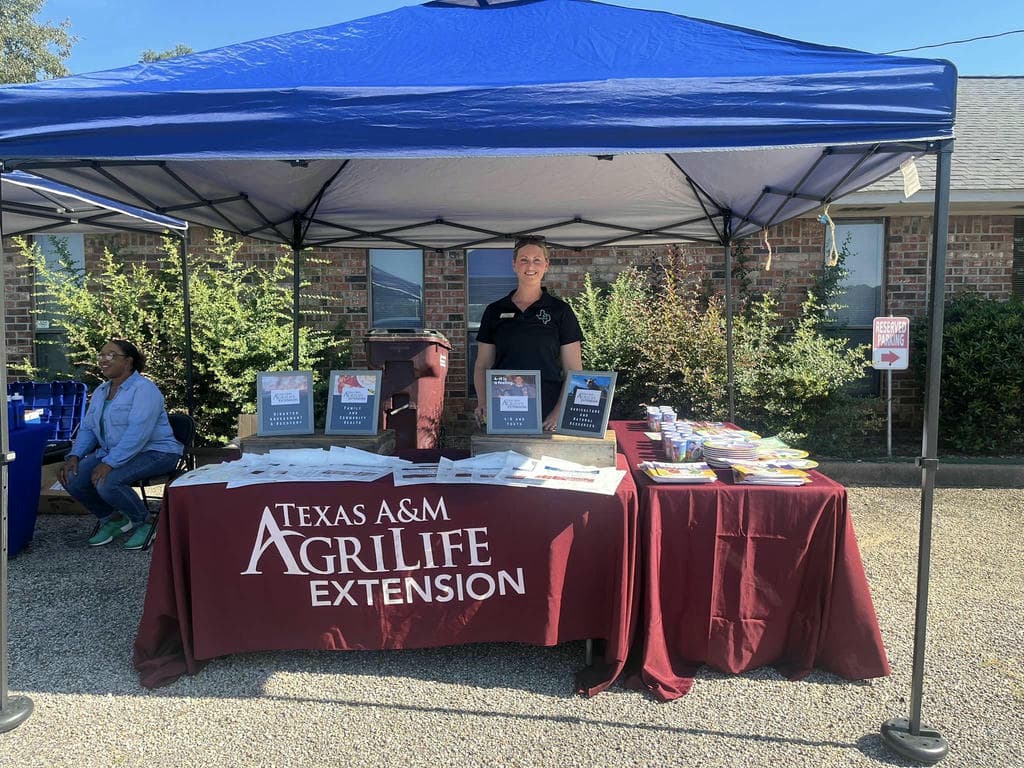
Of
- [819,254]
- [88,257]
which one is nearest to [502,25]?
[819,254]

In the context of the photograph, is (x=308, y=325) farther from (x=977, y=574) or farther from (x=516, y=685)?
(x=977, y=574)

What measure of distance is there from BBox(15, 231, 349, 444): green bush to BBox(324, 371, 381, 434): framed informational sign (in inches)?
133

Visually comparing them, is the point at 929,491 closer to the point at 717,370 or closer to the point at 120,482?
the point at 717,370

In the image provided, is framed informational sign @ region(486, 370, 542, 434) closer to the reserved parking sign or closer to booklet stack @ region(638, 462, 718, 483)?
booklet stack @ region(638, 462, 718, 483)

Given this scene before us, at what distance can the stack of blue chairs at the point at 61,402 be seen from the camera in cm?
595

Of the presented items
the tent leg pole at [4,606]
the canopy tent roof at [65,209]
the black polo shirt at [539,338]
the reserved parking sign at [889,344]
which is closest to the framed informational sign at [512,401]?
the black polo shirt at [539,338]

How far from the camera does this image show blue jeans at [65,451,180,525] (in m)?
4.20

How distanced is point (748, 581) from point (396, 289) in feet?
19.2

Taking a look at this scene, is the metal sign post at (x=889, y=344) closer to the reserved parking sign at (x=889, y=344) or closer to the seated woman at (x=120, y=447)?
the reserved parking sign at (x=889, y=344)

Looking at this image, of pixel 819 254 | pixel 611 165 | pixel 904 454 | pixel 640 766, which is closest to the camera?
pixel 640 766

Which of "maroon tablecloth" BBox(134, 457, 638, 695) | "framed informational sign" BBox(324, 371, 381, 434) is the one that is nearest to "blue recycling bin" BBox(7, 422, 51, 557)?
"maroon tablecloth" BBox(134, 457, 638, 695)

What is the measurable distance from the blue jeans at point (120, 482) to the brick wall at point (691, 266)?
3.36m

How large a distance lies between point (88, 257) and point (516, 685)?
771cm

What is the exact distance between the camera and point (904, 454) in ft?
22.0
